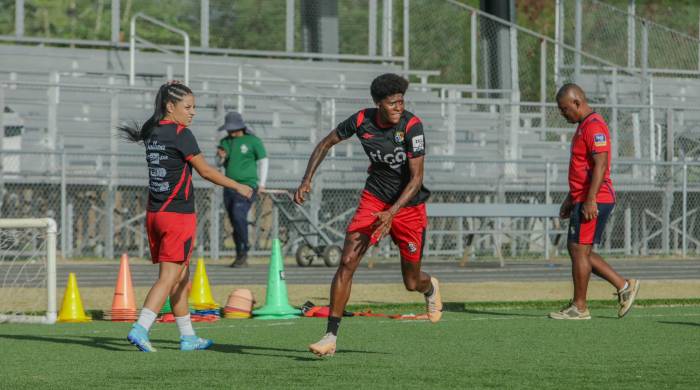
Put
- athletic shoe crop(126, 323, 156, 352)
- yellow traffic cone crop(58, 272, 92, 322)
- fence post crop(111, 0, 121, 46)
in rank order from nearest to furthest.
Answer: athletic shoe crop(126, 323, 156, 352)
yellow traffic cone crop(58, 272, 92, 322)
fence post crop(111, 0, 121, 46)

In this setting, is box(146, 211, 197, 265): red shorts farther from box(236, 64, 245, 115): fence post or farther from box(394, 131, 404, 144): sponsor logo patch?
box(236, 64, 245, 115): fence post

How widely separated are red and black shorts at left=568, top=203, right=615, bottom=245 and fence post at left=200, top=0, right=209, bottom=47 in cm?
1603

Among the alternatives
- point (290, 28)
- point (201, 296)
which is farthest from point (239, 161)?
point (290, 28)

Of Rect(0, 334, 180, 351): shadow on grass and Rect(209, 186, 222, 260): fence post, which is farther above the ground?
Rect(209, 186, 222, 260): fence post

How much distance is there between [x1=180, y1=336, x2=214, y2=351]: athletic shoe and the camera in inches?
375

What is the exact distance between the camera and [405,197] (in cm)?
906

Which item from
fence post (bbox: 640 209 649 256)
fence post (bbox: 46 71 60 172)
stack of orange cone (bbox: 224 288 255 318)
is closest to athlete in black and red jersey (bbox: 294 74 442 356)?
stack of orange cone (bbox: 224 288 255 318)

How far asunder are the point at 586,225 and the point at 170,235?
4.10 m

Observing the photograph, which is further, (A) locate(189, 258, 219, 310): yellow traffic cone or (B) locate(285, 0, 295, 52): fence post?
(B) locate(285, 0, 295, 52): fence post

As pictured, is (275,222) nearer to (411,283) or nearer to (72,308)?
(72,308)

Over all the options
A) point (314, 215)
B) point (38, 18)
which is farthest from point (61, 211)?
point (38, 18)

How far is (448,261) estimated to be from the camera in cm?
2384

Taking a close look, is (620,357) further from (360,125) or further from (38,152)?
(38,152)

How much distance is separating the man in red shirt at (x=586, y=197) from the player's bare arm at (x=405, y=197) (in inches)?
114
